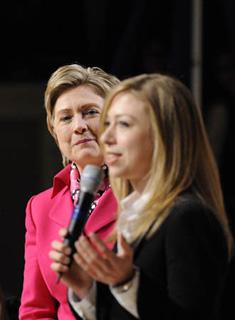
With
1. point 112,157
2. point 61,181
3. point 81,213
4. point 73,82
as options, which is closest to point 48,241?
point 61,181

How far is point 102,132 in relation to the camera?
2.77 metres

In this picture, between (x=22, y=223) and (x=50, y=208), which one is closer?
(x=50, y=208)

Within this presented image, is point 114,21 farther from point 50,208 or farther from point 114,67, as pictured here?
point 50,208

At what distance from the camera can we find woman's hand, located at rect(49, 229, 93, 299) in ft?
8.34

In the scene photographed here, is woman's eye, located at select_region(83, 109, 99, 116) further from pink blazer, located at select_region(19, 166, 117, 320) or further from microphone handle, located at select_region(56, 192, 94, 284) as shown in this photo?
microphone handle, located at select_region(56, 192, 94, 284)

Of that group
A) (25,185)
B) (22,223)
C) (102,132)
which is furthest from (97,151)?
(25,185)

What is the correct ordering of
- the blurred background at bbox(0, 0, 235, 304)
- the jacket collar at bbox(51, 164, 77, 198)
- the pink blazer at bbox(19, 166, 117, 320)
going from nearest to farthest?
the pink blazer at bbox(19, 166, 117, 320), the jacket collar at bbox(51, 164, 77, 198), the blurred background at bbox(0, 0, 235, 304)

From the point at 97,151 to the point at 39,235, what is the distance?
0.32m

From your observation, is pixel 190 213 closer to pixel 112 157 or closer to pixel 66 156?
pixel 112 157

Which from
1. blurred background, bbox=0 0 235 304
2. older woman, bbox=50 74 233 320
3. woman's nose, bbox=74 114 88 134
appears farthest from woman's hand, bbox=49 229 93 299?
blurred background, bbox=0 0 235 304

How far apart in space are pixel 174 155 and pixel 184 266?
→ 0.27 m

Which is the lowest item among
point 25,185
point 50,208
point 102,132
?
point 25,185

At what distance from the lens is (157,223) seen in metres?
2.65

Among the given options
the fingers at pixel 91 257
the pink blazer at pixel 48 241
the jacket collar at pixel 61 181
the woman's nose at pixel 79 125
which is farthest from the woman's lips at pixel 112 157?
the jacket collar at pixel 61 181
